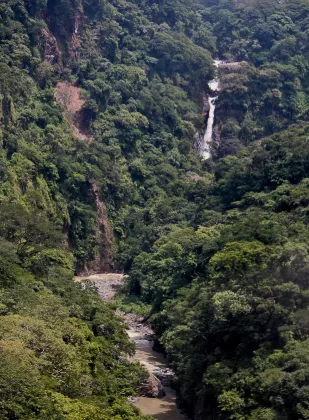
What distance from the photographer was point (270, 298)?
3027cm

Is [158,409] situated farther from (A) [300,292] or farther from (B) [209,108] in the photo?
(B) [209,108]

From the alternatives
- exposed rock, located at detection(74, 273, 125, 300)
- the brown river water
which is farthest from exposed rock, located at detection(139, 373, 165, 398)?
exposed rock, located at detection(74, 273, 125, 300)

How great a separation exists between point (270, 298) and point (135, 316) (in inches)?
814

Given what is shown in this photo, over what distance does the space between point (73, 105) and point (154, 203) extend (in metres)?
12.8

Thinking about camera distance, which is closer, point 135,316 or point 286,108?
point 135,316

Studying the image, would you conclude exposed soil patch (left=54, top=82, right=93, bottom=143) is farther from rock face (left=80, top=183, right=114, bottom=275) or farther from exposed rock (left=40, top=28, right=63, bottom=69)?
rock face (left=80, top=183, right=114, bottom=275)

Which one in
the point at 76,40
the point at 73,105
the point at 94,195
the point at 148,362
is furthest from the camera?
the point at 76,40

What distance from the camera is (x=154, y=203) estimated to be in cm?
6906

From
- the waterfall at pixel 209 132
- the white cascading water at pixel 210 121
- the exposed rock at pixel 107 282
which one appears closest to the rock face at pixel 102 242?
the exposed rock at pixel 107 282

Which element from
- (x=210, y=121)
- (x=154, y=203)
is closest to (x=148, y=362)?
(x=154, y=203)

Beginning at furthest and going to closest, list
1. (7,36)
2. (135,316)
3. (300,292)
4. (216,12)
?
(216,12)
(7,36)
(135,316)
(300,292)

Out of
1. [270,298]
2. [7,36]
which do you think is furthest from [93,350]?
[7,36]

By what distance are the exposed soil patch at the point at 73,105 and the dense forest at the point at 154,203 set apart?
20 cm

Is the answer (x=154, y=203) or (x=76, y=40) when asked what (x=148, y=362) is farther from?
(x=76, y=40)
